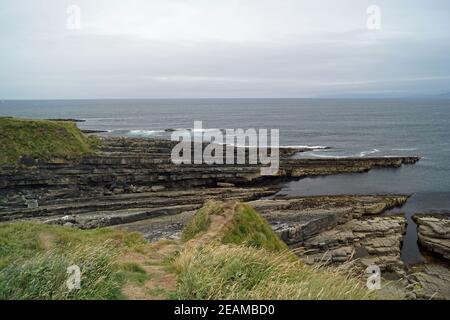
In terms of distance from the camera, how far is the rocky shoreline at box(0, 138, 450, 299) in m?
A: 24.1

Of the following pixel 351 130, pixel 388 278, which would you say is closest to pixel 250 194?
pixel 388 278

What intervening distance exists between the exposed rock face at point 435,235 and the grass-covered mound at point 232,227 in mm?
15916

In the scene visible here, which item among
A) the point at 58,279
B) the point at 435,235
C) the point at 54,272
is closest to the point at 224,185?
the point at 435,235

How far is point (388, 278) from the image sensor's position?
20906 millimetres

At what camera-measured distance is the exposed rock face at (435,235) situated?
24.1 meters

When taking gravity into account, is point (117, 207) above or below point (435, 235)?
above

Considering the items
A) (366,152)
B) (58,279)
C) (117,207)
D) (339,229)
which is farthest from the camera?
(366,152)

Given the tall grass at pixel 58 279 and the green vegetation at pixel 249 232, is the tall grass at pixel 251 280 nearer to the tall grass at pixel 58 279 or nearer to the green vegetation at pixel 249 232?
the tall grass at pixel 58 279

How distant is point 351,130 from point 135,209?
75.3 metres

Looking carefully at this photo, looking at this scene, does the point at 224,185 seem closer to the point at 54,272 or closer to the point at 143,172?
the point at 143,172

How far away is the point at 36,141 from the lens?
40125mm

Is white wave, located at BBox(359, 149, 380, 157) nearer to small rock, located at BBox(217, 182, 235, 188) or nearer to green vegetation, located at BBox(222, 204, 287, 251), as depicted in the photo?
small rock, located at BBox(217, 182, 235, 188)

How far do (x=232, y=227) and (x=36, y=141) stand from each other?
1359 inches
